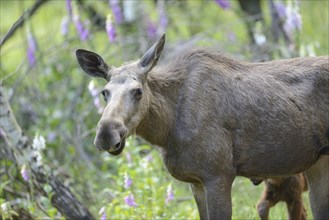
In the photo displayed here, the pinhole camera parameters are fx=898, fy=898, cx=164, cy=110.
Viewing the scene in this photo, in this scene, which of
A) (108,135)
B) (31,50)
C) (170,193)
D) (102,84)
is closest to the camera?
(108,135)

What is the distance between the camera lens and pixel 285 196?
26.1 feet

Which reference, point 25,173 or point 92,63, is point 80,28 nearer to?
point 25,173

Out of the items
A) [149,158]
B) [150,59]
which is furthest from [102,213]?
[150,59]

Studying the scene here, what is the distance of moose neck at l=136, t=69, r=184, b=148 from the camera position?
672cm

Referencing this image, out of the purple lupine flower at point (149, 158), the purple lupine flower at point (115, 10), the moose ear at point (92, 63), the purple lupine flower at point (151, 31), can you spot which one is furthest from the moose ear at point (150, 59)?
the purple lupine flower at point (151, 31)

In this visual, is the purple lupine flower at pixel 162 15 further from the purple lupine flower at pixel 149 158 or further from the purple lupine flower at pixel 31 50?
the purple lupine flower at pixel 149 158

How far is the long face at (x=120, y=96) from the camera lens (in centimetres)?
607

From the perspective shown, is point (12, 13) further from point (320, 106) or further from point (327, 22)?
point (320, 106)

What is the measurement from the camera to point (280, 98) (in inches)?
271

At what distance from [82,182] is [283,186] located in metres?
2.85

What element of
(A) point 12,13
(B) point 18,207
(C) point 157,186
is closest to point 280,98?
(C) point 157,186

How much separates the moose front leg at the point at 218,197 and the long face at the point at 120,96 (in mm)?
717

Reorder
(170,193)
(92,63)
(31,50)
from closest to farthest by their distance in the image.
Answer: (92,63) → (170,193) → (31,50)

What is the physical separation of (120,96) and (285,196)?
7.50ft
